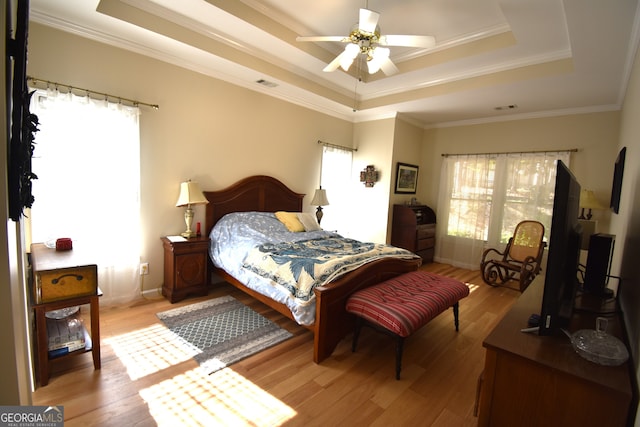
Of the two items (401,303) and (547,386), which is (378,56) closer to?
(401,303)

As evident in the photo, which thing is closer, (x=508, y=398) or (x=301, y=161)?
(x=508, y=398)

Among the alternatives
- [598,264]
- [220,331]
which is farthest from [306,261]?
[598,264]

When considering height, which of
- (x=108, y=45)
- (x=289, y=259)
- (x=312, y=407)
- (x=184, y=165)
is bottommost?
(x=312, y=407)

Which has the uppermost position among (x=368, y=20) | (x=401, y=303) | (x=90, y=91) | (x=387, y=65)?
(x=368, y=20)

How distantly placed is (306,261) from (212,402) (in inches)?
43.8

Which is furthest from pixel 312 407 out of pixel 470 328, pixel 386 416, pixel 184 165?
pixel 184 165

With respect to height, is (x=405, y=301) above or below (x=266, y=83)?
below

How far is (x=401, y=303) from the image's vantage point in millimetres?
2111

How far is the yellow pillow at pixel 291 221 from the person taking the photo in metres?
3.62

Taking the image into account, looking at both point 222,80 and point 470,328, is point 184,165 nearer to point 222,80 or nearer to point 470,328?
point 222,80

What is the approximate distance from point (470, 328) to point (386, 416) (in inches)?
60.6

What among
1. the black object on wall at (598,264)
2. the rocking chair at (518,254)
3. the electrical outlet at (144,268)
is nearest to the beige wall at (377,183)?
the rocking chair at (518,254)

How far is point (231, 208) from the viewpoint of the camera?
3.58 meters

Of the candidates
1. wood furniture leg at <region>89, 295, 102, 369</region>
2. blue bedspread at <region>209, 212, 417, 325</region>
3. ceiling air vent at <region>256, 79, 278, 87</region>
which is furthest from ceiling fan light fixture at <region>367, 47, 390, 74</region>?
wood furniture leg at <region>89, 295, 102, 369</region>
